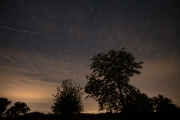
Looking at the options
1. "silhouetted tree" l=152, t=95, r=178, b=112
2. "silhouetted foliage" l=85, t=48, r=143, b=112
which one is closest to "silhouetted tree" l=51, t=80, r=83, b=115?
"silhouetted foliage" l=85, t=48, r=143, b=112

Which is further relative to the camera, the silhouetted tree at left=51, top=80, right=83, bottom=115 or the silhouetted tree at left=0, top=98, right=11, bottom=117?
the silhouetted tree at left=0, top=98, right=11, bottom=117

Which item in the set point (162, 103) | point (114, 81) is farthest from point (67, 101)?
point (162, 103)

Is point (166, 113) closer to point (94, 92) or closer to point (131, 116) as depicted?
point (131, 116)

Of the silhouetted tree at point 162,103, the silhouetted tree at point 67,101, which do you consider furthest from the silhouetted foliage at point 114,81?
the silhouetted tree at point 162,103

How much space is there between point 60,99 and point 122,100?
1540 centimetres

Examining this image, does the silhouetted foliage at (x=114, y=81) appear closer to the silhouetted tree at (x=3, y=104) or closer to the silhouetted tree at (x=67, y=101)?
the silhouetted tree at (x=67, y=101)

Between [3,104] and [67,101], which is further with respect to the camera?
[3,104]

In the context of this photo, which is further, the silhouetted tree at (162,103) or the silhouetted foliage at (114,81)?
the silhouetted tree at (162,103)

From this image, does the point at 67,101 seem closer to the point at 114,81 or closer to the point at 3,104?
the point at 114,81

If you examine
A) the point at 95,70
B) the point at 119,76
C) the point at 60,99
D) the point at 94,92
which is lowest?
the point at 60,99

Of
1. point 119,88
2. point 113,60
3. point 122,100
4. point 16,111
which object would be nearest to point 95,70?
point 113,60

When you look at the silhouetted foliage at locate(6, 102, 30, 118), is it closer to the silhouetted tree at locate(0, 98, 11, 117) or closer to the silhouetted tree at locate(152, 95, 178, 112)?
the silhouetted tree at locate(0, 98, 11, 117)

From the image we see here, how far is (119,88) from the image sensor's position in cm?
3203

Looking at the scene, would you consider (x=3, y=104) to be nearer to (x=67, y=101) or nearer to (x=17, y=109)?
(x=17, y=109)
